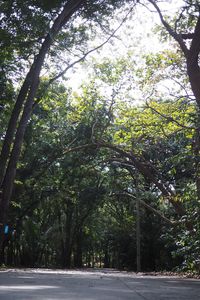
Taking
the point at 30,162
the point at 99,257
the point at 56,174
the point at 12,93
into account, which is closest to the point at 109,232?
the point at 56,174

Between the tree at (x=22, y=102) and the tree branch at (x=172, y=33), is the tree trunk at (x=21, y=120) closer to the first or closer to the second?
the tree at (x=22, y=102)

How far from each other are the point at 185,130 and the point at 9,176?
680 cm

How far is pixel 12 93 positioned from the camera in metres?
18.3

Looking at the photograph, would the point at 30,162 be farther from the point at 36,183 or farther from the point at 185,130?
the point at 185,130

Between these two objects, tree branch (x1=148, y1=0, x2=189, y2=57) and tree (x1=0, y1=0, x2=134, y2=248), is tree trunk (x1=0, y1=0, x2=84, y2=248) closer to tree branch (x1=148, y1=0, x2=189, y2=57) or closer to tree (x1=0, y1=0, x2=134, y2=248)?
tree (x1=0, y1=0, x2=134, y2=248)

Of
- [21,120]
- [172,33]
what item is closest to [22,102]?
[21,120]

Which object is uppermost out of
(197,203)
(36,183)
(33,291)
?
(36,183)

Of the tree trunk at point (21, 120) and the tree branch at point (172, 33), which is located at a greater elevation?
the tree branch at point (172, 33)

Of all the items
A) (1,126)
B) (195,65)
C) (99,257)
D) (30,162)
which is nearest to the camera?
(195,65)

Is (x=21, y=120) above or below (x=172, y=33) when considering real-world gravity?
below

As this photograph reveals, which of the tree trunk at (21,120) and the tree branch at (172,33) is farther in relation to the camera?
the tree trunk at (21,120)

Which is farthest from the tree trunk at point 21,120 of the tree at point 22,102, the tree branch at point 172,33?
A: the tree branch at point 172,33

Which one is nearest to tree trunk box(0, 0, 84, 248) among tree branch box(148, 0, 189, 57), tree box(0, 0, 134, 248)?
tree box(0, 0, 134, 248)

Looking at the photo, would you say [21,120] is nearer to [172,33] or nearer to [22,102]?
[22,102]
